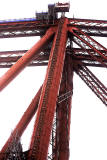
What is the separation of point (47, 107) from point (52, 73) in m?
1.80

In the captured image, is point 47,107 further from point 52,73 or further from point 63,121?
point 63,121

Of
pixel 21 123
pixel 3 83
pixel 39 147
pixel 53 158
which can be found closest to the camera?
pixel 39 147

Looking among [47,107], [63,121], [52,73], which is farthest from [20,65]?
[63,121]

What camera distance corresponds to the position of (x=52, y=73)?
9.09 meters

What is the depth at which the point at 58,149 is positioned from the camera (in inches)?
392

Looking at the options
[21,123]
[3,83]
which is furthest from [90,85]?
[3,83]

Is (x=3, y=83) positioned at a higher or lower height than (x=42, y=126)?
higher

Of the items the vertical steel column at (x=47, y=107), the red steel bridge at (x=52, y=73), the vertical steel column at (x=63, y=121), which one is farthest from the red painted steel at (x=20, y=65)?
the vertical steel column at (x=63, y=121)

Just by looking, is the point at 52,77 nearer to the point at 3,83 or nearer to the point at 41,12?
the point at 3,83

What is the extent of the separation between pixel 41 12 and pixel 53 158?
9.58m

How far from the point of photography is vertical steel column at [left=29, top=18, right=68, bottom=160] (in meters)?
7.02

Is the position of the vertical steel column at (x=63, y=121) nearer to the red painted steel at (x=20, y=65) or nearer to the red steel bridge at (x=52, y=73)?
the red steel bridge at (x=52, y=73)

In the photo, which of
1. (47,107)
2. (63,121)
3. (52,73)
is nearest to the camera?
(47,107)

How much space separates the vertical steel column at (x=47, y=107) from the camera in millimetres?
7020
